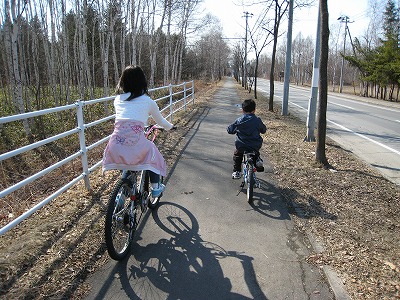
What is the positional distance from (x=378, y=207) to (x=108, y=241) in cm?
384

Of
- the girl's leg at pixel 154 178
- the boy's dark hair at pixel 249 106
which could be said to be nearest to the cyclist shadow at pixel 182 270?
the girl's leg at pixel 154 178

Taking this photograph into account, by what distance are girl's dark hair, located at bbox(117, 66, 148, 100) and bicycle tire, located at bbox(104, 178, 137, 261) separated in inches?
36.6

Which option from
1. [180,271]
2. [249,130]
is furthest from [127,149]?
[249,130]

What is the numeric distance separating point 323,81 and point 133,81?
437 centimetres

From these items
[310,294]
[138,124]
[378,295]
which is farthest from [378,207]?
[138,124]

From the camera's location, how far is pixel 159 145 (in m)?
7.65

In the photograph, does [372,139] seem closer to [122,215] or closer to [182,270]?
[182,270]

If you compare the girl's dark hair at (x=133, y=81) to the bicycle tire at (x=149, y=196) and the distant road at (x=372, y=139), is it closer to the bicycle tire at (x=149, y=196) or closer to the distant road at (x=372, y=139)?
the bicycle tire at (x=149, y=196)

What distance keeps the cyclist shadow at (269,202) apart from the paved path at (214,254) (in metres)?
0.01

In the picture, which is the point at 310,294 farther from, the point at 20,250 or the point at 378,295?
the point at 20,250

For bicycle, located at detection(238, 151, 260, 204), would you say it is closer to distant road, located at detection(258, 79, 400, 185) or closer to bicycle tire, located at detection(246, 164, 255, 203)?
bicycle tire, located at detection(246, 164, 255, 203)

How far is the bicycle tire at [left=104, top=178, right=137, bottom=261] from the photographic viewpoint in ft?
9.41

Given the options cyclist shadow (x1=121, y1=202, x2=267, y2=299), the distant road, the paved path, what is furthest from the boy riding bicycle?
the distant road

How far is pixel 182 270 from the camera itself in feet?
9.81
